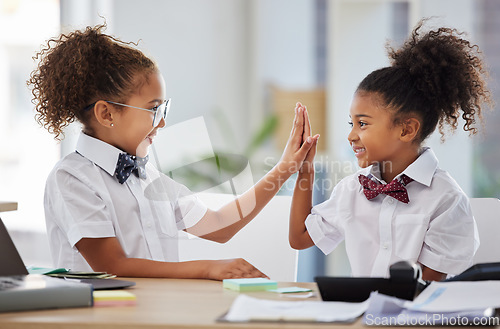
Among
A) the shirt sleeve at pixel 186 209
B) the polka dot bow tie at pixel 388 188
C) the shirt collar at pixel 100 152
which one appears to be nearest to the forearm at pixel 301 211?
the polka dot bow tie at pixel 388 188

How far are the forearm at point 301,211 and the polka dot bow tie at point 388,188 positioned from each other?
5.8 inches

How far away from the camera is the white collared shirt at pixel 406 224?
143 cm

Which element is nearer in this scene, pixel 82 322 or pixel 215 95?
pixel 82 322

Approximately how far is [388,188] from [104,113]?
2.45 feet

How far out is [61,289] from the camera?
96cm

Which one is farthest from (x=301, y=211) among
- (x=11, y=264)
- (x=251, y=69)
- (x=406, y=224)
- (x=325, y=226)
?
(x=251, y=69)

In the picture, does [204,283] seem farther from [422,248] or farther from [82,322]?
[422,248]

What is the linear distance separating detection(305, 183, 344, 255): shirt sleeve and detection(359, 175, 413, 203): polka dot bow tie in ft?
0.32

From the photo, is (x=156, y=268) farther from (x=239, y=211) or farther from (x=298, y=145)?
(x=298, y=145)

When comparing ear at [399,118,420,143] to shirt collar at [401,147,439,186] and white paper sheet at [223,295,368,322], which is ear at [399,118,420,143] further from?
white paper sheet at [223,295,368,322]

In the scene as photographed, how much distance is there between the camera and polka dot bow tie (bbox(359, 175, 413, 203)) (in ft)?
4.90

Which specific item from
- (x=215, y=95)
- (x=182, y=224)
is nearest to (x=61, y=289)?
(x=182, y=224)

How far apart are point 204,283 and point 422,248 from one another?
550 mm

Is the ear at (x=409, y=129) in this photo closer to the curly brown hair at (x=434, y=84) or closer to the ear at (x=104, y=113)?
the curly brown hair at (x=434, y=84)
